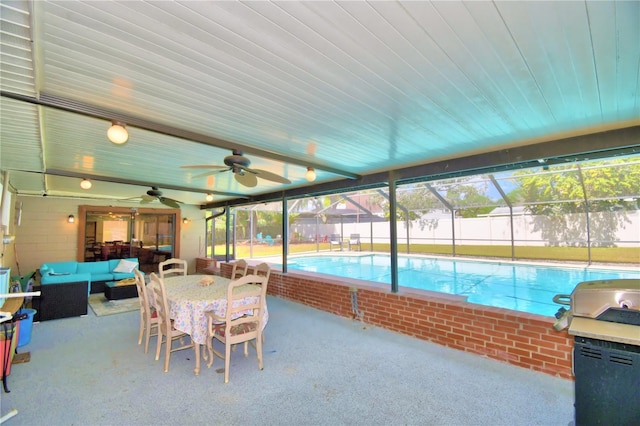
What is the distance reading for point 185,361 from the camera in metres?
3.18

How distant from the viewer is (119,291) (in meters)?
5.80

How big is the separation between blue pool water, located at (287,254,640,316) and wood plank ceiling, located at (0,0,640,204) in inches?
165

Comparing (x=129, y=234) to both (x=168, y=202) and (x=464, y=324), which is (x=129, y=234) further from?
(x=464, y=324)

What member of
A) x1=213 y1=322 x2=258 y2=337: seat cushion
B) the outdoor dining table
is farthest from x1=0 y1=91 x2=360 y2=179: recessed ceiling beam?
x1=213 y1=322 x2=258 y2=337: seat cushion

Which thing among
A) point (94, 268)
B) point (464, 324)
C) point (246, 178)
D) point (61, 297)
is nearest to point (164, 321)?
point (246, 178)

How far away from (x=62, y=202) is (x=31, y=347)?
519cm

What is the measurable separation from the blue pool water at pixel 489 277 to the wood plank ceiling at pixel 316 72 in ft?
13.8

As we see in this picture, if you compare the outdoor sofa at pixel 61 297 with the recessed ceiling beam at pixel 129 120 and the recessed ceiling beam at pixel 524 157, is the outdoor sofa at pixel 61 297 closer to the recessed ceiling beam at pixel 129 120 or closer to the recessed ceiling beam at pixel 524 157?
the recessed ceiling beam at pixel 129 120

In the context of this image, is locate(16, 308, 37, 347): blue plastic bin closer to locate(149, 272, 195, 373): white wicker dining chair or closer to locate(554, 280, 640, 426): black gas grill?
locate(149, 272, 195, 373): white wicker dining chair

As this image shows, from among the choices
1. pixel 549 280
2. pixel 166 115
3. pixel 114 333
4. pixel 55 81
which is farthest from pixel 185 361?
pixel 549 280

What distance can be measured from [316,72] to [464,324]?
10.5 feet

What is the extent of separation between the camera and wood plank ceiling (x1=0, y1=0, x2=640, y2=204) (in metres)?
1.30

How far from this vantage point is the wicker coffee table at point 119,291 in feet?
18.8

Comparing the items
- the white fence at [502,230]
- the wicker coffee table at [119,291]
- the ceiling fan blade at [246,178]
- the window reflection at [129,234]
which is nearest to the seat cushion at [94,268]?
the window reflection at [129,234]
